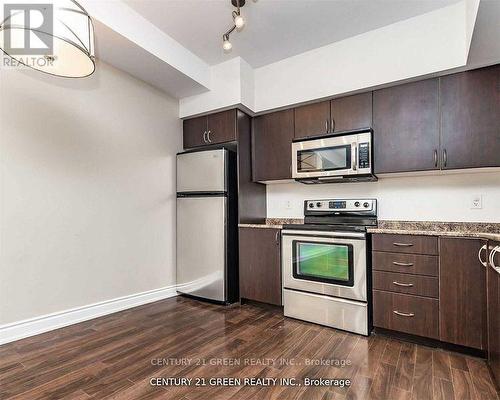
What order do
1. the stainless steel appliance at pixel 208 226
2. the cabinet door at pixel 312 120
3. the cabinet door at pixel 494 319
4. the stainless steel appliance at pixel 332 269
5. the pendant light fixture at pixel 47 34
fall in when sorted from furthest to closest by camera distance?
the stainless steel appliance at pixel 208 226 → the cabinet door at pixel 312 120 → the stainless steel appliance at pixel 332 269 → the cabinet door at pixel 494 319 → the pendant light fixture at pixel 47 34

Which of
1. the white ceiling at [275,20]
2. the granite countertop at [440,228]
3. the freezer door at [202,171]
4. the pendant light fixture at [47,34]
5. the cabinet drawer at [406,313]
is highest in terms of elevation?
the white ceiling at [275,20]

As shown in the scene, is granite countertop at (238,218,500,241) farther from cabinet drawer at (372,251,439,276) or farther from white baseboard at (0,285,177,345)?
white baseboard at (0,285,177,345)

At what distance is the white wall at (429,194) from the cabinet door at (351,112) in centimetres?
62

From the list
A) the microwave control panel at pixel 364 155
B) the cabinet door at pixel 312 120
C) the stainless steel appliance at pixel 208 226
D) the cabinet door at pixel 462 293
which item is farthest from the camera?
the stainless steel appliance at pixel 208 226

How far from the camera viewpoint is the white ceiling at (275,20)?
2279 millimetres

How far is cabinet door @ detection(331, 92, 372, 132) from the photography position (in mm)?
2635

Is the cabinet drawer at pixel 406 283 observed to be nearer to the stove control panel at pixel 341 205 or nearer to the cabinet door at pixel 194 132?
the stove control panel at pixel 341 205

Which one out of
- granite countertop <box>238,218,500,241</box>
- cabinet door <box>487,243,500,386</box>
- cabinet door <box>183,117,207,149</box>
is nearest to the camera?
cabinet door <box>487,243,500,386</box>

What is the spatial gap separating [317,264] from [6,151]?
274 cm

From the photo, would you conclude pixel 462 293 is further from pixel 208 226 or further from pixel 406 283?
pixel 208 226

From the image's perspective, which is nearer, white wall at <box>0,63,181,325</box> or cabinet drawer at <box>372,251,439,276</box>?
cabinet drawer at <box>372,251,439,276</box>

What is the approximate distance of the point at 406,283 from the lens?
2186 mm

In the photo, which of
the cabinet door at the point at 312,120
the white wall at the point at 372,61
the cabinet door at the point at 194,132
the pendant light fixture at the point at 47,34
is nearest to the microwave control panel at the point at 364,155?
the cabinet door at the point at 312,120

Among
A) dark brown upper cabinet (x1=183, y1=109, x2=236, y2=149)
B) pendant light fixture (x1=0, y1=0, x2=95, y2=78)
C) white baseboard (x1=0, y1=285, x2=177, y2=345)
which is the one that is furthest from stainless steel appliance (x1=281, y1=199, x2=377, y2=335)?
pendant light fixture (x1=0, y1=0, x2=95, y2=78)
